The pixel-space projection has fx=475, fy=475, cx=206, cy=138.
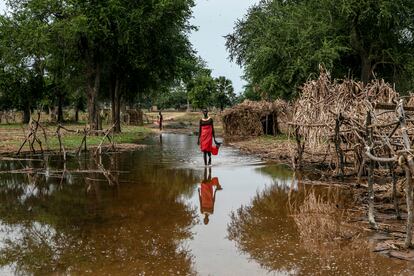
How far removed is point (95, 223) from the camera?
7793mm

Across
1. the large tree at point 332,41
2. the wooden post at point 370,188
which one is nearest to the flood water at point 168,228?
the wooden post at point 370,188

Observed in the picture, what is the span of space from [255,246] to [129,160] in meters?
11.3

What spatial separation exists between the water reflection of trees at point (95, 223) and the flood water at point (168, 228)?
15mm

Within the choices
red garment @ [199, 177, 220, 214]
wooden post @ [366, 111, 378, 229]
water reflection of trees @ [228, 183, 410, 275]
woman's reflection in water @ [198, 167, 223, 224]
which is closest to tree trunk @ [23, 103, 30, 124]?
woman's reflection in water @ [198, 167, 223, 224]

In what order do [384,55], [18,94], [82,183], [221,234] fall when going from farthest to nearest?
1. [18,94]
2. [384,55]
3. [82,183]
4. [221,234]

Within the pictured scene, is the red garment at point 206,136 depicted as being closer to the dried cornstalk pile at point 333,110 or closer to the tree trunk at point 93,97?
the dried cornstalk pile at point 333,110

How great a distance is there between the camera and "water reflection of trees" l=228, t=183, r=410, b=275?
5.77 metres

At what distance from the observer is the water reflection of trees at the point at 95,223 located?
589 centimetres

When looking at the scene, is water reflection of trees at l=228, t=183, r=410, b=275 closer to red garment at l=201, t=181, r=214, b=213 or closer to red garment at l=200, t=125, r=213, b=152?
red garment at l=201, t=181, r=214, b=213

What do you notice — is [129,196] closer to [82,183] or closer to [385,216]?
[82,183]

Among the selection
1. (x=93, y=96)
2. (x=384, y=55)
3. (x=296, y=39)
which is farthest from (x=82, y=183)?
(x=384, y=55)

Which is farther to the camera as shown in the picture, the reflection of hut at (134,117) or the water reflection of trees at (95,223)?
the reflection of hut at (134,117)

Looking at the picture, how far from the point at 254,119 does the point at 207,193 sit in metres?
23.4

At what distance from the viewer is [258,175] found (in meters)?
13.8
